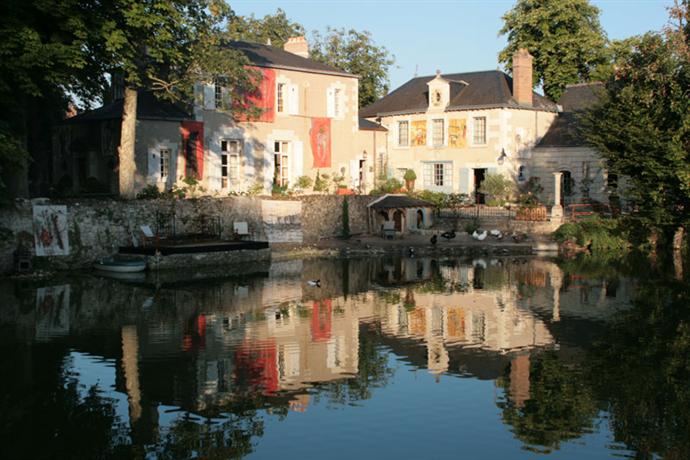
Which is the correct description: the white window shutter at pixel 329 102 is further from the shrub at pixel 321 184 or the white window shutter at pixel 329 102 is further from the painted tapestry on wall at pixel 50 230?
the painted tapestry on wall at pixel 50 230

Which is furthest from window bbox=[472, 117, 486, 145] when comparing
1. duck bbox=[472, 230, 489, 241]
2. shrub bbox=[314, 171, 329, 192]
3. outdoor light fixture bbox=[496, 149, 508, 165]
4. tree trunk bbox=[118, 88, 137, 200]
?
tree trunk bbox=[118, 88, 137, 200]

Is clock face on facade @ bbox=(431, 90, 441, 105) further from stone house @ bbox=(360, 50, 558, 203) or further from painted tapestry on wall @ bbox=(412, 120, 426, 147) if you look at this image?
painted tapestry on wall @ bbox=(412, 120, 426, 147)

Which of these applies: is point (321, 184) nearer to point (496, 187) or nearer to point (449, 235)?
point (449, 235)

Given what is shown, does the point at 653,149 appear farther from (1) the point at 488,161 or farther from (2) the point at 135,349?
(2) the point at 135,349

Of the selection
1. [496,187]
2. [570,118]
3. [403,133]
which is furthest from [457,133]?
[570,118]

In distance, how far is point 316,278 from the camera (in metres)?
27.8

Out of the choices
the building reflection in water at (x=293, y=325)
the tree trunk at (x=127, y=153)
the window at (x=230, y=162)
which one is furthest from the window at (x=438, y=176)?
the tree trunk at (x=127, y=153)

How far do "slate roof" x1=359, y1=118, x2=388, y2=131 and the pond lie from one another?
68.7 ft

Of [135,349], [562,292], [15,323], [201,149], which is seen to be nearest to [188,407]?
[135,349]

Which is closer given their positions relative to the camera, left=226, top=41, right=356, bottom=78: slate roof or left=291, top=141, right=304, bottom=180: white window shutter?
left=226, top=41, right=356, bottom=78: slate roof

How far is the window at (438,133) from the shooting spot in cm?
4666

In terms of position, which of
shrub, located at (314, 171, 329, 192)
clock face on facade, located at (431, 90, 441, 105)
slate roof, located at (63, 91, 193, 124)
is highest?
clock face on facade, located at (431, 90, 441, 105)

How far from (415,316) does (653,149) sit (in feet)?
56.6

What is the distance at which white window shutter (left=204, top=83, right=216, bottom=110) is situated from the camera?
3686cm
